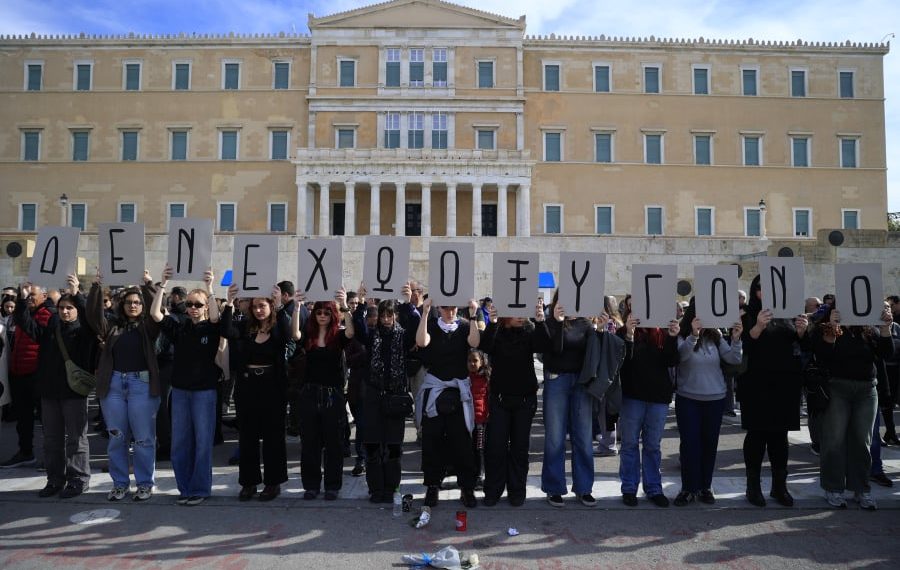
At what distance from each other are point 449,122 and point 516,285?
3495cm

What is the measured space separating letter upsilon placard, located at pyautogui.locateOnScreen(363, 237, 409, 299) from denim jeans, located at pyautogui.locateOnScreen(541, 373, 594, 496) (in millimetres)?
1819

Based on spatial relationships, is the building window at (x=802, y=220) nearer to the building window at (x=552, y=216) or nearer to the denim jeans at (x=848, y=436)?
the building window at (x=552, y=216)

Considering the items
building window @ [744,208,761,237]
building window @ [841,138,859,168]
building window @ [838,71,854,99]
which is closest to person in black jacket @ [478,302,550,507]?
building window @ [744,208,761,237]

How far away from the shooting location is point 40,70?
135ft

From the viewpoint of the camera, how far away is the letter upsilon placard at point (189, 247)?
6.88m

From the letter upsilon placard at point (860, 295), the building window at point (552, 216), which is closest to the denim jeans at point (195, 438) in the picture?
the letter upsilon placard at point (860, 295)

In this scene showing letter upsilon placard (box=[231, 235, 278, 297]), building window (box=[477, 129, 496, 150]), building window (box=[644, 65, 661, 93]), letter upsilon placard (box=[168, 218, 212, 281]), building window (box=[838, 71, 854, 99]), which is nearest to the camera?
letter upsilon placard (box=[231, 235, 278, 297])

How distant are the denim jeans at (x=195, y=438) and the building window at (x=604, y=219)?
119ft

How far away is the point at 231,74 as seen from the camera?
134 feet

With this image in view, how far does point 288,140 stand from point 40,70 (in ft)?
52.7

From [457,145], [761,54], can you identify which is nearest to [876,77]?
[761,54]

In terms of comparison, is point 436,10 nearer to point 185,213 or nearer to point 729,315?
point 185,213

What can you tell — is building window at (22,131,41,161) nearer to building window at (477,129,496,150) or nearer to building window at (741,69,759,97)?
building window at (477,129,496,150)

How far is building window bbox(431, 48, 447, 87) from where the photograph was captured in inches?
1593
